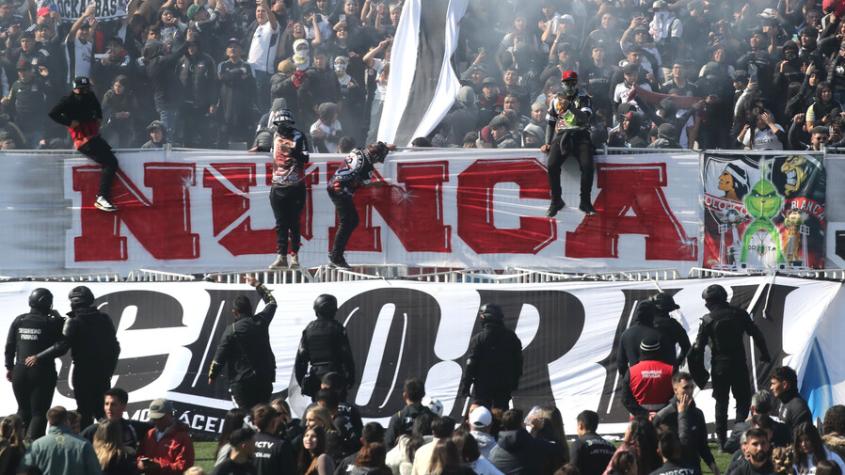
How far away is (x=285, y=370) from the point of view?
15922 mm

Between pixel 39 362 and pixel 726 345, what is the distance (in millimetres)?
6352

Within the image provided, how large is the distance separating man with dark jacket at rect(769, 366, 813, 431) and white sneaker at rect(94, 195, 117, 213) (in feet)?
26.8

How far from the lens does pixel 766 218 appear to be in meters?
16.6

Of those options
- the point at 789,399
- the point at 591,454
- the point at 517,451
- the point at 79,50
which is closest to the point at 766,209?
the point at 789,399

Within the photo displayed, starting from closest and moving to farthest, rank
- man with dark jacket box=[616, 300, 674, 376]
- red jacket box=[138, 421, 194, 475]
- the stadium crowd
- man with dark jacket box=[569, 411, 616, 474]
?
the stadium crowd → man with dark jacket box=[569, 411, 616, 474] → red jacket box=[138, 421, 194, 475] → man with dark jacket box=[616, 300, 674, 376]

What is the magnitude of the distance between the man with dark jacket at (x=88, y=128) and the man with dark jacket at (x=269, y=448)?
7.22 m

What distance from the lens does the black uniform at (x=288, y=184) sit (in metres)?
16.8

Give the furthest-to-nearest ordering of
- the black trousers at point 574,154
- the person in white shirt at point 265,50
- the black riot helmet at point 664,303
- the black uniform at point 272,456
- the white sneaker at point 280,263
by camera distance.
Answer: the person in white shirt at point 265,50 → the white sneaker at point 280,263 → the black trousers at point 574,154 → the black riot helmet at point 664,303 → the black uniform at point 272,456

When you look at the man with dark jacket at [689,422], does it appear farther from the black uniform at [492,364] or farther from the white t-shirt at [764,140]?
the white t-shirt at [764,140]

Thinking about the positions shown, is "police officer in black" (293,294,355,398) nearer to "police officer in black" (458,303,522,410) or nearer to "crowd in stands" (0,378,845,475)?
"police officer in black" (458,303,522,410)

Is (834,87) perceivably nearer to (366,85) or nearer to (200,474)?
(366,85)

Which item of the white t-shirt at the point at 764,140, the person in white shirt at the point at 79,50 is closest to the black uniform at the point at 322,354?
the white t-shirt at the point at 764,140

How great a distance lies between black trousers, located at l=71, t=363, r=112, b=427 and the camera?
1441 cm

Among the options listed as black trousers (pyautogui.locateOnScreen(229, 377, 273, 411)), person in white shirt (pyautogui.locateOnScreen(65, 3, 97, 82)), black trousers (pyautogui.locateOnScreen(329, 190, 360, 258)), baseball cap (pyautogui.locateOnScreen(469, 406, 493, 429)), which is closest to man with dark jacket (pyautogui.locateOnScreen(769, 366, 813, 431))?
baseball cap (pyautogui.locateOnScreen(469, 406, 493, 429))
